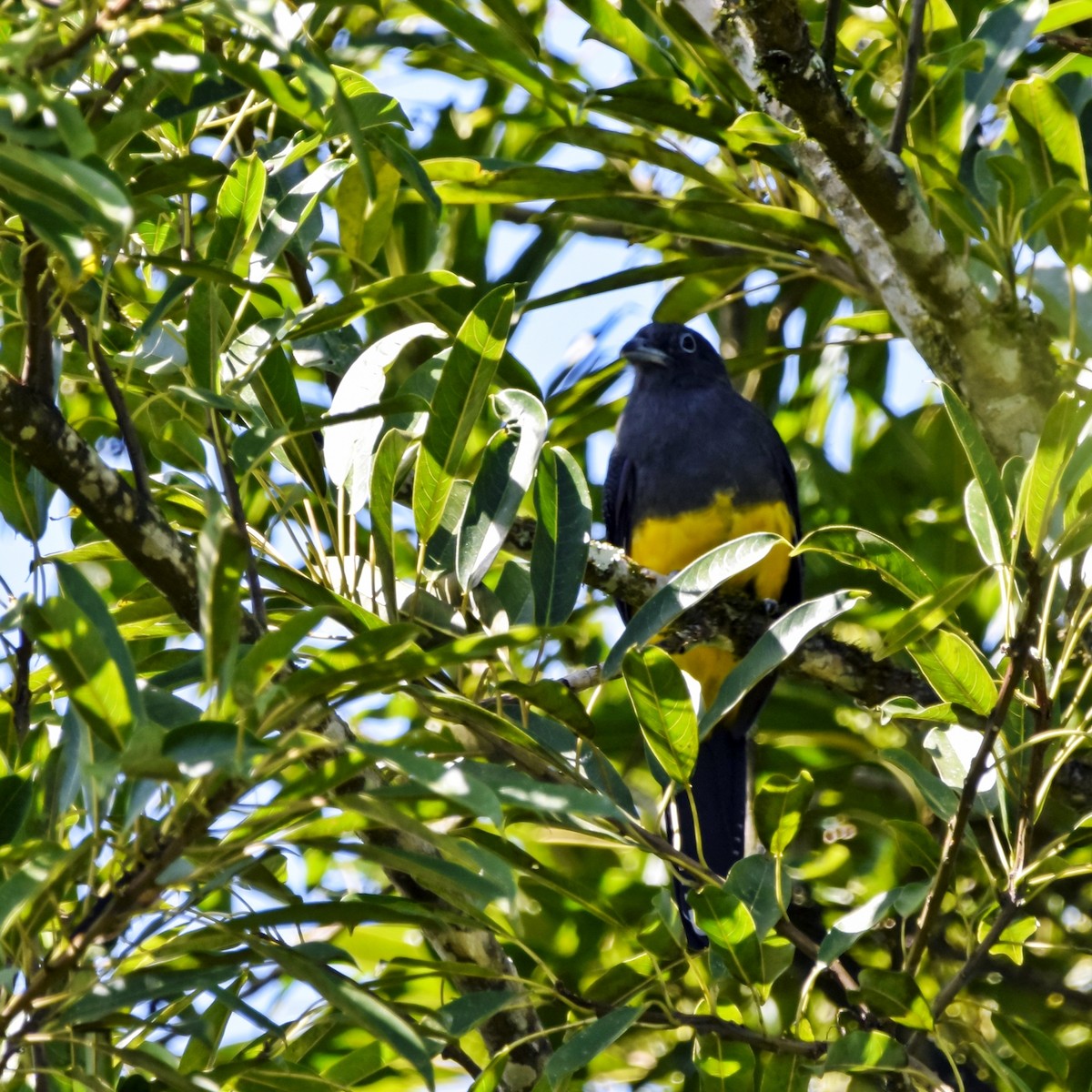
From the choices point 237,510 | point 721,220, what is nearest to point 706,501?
point 721,220

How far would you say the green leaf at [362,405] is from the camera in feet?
8.39

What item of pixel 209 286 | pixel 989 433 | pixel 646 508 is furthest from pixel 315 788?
pixel 646 508

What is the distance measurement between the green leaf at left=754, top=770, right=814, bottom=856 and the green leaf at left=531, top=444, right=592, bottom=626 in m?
0.47

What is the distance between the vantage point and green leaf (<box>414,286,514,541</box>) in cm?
235

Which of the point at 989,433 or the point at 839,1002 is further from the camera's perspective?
the point at 989,433

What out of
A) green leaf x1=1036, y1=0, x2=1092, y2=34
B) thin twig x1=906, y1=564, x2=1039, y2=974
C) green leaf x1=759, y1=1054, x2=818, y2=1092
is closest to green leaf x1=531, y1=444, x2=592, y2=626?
thin twig x1=906, y1=564, x2=1039, y2=974

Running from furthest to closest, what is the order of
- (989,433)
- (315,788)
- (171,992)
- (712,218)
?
(712,218), (989,433), (171,992), (315,788)

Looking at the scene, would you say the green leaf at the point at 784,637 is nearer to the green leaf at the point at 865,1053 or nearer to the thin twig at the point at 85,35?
the green leaf at the point at 865,1053

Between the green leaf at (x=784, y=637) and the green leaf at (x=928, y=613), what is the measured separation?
0.33ft

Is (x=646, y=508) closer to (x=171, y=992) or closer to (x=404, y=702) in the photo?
(x=404, y=702)

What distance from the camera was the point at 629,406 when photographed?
5621 millimetres

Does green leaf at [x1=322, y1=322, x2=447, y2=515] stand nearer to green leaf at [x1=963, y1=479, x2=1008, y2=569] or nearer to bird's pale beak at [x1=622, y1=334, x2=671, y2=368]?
green leaf at [x1=963, y1=479, x2=1008, y2=569]

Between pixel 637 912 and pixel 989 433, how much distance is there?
5.49ft

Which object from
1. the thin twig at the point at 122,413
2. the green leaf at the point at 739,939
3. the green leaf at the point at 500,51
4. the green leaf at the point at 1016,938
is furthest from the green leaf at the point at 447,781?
the green leaf at the point at 500,51
